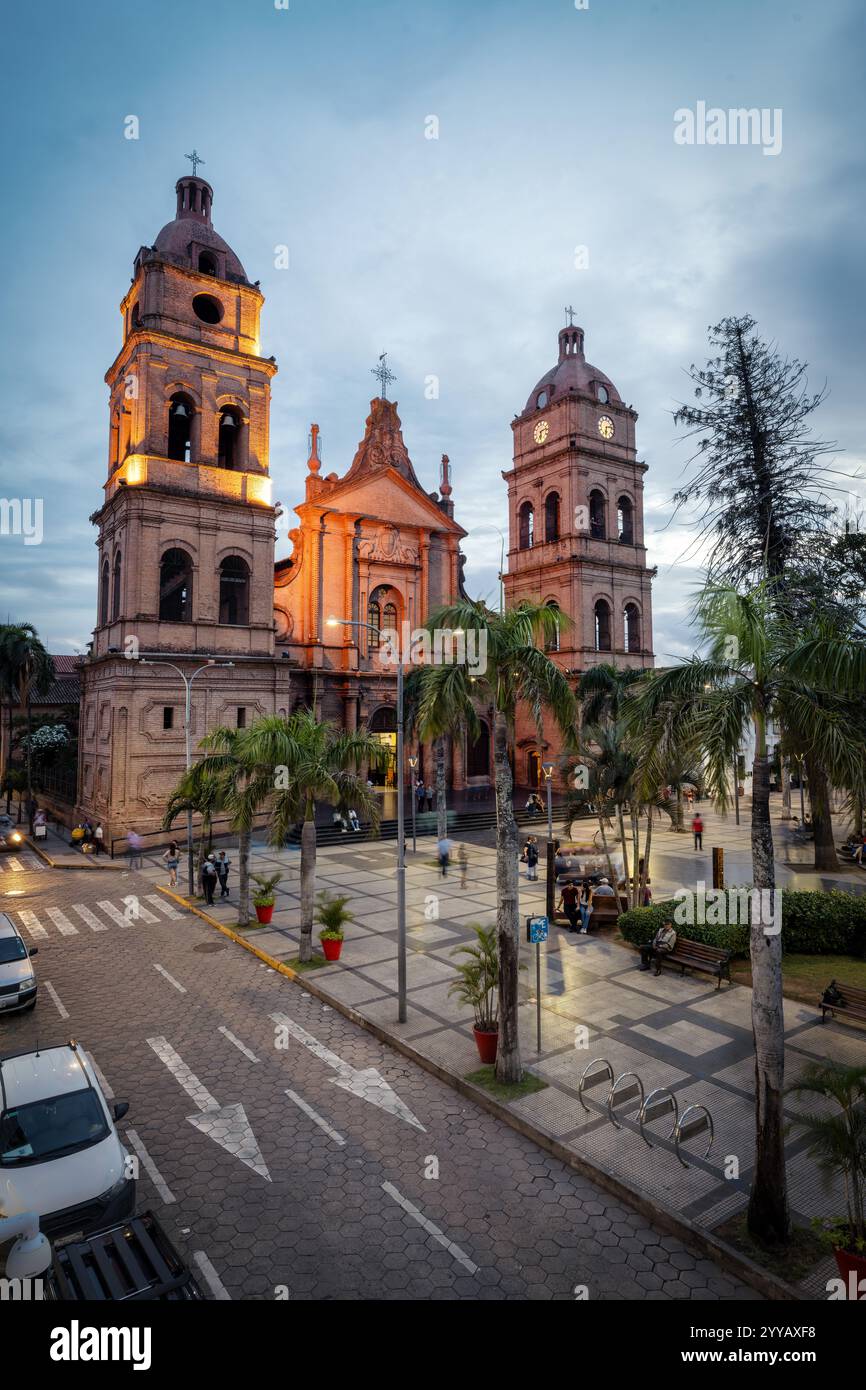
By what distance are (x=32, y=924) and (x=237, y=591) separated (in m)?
22.5

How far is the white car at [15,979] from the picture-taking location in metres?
14.2

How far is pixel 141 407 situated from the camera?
3462 cm

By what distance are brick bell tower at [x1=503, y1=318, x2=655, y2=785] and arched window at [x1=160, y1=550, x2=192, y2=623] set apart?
76.4 feet

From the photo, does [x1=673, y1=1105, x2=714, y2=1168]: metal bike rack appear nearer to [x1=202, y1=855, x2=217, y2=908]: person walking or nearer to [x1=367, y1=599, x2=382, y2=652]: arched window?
[x1=202, y1=855, x2=217, y2=908]: person walking

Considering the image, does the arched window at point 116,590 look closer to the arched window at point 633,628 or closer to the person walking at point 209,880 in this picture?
the person walking at point 209,880

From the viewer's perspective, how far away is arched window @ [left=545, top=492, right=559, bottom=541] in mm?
49594

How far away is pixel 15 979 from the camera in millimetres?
14273

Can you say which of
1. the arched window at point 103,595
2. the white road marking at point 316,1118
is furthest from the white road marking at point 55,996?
the arched window at point 103,595

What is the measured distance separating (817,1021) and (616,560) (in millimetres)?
39088

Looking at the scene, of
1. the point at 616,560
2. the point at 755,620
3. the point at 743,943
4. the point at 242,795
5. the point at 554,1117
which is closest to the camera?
the point at 755,620

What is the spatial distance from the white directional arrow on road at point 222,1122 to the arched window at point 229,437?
32.5 meters
